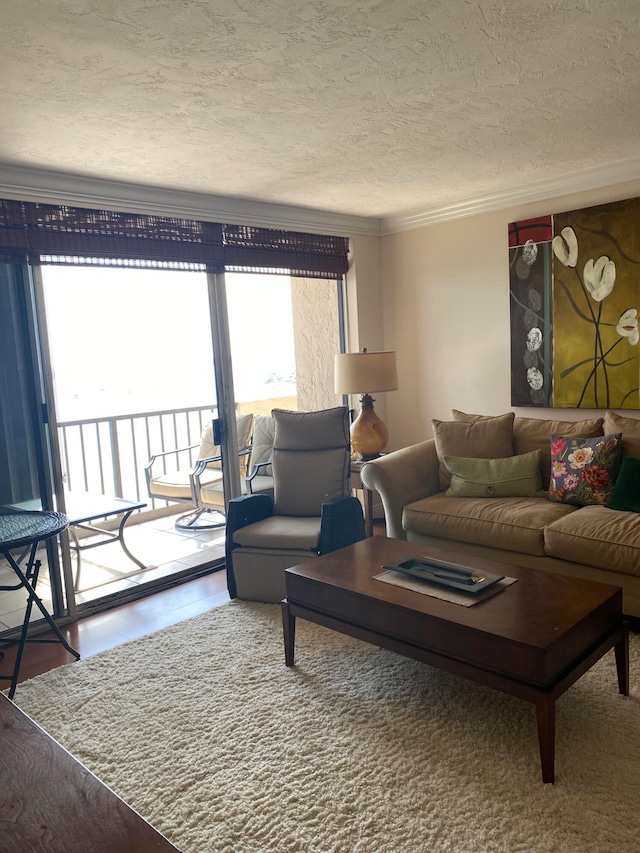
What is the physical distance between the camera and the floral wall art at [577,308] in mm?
4027

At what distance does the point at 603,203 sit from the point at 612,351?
3.12 ft

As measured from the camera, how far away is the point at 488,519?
11.6 feet

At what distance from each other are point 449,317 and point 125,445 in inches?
118

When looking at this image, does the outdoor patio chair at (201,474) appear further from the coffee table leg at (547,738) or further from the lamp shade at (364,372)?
the coffee table leg at (547,738)

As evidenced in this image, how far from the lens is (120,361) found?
443cm

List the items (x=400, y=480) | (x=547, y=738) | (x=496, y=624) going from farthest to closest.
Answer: (x=400, y=480), (x=496, y=624), (x=547, y=738)

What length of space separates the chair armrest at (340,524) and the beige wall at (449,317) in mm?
1658

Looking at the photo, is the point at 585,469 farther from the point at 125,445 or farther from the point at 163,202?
the point at 125,445

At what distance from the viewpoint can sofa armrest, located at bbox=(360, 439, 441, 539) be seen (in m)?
3.98

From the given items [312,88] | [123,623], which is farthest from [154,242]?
[123,623]

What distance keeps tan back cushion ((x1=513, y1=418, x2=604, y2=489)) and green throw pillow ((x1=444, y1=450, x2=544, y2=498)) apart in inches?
3.8

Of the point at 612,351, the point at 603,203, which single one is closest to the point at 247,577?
the point at 612,351

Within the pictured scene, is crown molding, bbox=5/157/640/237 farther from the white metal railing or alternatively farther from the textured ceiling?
the white metal railing

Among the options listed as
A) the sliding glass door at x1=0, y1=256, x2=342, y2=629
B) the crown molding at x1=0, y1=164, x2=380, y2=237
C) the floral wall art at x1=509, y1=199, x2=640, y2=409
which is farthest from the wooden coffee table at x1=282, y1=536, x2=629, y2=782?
the crown molding at x1=0, y1=164, x2=380, y2=237
